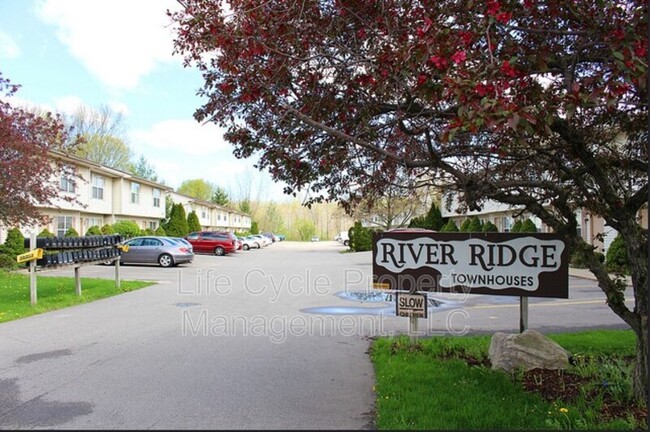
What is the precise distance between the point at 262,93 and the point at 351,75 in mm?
1047

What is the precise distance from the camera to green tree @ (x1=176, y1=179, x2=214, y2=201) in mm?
86088

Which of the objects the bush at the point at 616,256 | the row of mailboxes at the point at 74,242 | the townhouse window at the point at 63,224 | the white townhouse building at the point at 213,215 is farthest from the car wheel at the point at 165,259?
the white townhouse building at the point at 213,215

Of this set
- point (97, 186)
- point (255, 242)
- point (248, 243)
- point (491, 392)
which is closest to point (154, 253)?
point (97, 186)

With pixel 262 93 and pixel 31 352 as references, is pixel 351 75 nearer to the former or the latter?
pixel 262 93

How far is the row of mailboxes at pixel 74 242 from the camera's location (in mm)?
11664

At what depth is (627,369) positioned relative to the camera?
5.34 metres

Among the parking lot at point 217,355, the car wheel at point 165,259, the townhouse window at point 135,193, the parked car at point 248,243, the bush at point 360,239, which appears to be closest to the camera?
the parking lot at point 217,355

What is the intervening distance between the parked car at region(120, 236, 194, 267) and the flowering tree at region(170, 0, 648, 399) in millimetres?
18861

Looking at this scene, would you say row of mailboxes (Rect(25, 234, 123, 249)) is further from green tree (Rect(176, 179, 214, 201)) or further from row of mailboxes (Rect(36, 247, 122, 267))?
green tree (Rect(176, 179, 214, 201))

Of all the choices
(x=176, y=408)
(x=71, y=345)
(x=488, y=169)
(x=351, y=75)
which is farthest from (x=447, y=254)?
(x=71, y=345)

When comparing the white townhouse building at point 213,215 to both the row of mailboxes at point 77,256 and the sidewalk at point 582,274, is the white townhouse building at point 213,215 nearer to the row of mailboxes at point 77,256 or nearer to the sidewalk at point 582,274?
the row of mailboxes at point 77,256

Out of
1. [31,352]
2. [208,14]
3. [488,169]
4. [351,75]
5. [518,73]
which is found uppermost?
[208,14]

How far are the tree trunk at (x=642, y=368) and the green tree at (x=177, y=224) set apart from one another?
4165 centimetres

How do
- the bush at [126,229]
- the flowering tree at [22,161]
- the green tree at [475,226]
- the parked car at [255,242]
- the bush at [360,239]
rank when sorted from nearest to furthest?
1. the flowering tree at [22,161]
2. the bush at [126,229]
3. the green tree at [475,226]
4. the bush at [360,239]
5. the parked car at [255,242]
